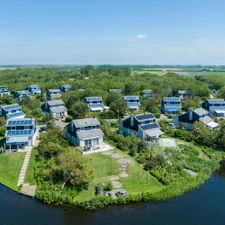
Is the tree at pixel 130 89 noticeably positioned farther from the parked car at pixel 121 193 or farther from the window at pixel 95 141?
the parked car at pixel 121 193

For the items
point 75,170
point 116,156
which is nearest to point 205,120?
point 116,156

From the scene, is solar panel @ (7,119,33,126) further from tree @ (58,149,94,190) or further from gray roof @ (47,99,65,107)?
gray roof @ (47,99,65,107)

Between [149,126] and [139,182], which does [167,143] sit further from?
[139,182]

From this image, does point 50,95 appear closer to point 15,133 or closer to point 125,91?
point 125,91

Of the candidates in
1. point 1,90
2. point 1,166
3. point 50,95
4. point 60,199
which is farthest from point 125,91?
point 60,199

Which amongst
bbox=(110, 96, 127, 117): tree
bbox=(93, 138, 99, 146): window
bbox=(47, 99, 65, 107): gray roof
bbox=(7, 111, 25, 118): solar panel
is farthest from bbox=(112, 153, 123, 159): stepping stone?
bbox=(7, 111, 25, 118): solar panel

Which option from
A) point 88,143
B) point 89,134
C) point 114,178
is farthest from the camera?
point 89,134
